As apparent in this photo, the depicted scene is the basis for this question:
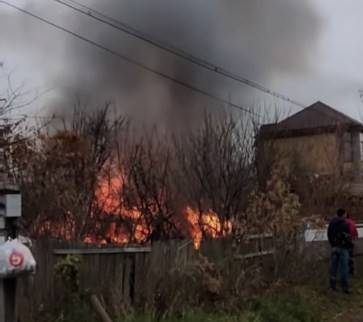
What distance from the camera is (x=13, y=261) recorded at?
6.00 m

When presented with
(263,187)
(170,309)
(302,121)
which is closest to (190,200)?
(263,187)

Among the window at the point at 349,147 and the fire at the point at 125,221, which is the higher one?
the window at the point at 349,147

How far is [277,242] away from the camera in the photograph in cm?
1142

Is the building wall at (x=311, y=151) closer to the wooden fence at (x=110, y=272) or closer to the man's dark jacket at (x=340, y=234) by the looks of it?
the man's dark jacket at (x=340, y=234)

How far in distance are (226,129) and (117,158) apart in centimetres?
300

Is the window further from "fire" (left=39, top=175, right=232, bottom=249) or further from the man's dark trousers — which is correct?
the man's dark trousers

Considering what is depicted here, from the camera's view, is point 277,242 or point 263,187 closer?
point 277,242

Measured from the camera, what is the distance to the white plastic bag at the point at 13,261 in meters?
5.98

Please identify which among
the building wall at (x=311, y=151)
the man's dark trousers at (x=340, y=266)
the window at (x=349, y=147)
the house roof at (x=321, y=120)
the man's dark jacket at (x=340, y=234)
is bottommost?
the man's dark trousers at (x=340, y=266)

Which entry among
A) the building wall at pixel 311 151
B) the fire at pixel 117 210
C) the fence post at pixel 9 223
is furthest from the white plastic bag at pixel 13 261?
the building wall at pixel 311 151

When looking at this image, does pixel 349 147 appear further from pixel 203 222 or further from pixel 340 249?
pixel 340 249

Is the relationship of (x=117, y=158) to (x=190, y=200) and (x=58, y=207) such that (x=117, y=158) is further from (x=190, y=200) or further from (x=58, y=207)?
(x=58, y=207)

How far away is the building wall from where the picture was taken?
18812mm

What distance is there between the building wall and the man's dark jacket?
5152mm
